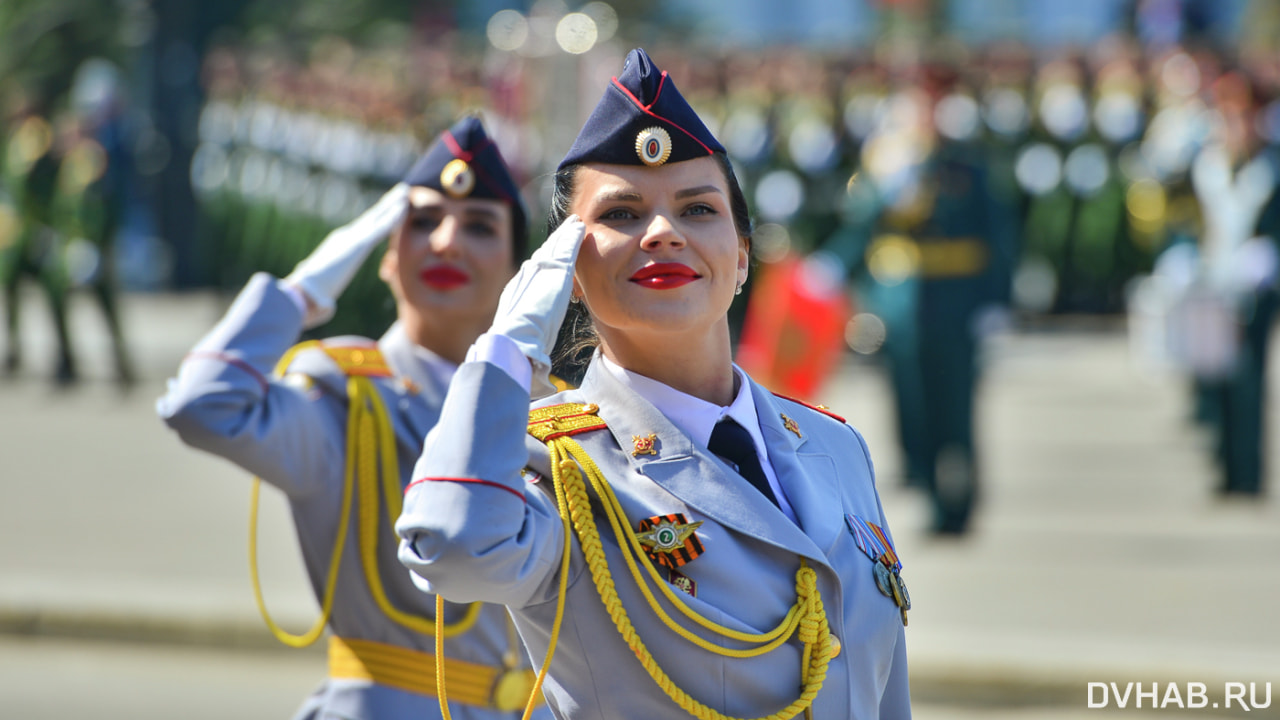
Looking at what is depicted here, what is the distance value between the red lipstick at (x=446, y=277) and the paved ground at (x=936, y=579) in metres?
2.74

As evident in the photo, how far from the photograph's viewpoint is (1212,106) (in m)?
12.7

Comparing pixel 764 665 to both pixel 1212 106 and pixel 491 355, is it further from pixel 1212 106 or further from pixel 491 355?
pixel 1212 106

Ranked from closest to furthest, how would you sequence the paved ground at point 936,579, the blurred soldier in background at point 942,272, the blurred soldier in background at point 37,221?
the paved ground at point 936,579 < the blurred soldier in background at point 942,272 < the blurred soldier in background at point 37,221

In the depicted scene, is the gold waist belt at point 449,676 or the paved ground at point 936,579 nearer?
the gold waist belt at point 449,676

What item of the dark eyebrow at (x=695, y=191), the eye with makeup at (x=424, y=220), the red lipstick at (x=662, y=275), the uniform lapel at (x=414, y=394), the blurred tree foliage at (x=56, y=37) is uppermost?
the blurred tree foliage at (x=56, y=37)

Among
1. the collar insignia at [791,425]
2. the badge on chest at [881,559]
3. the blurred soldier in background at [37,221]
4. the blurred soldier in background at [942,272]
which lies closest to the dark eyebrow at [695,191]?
the collar insignia at [791,425]

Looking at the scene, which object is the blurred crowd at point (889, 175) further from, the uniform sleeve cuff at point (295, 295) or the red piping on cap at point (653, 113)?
the red piping on cap at point (653, 113)

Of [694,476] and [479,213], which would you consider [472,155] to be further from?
[694,476]

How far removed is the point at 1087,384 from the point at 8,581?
8.34m

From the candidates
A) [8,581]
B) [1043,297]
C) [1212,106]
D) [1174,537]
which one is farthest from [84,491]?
[1043,297]

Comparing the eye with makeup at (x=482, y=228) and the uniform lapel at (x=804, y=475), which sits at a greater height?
the eye with makeup at (x=482, y=228)

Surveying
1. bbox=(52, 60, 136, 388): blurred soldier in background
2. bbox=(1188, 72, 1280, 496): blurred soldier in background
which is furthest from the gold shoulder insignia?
bbox=(52, 60, 136, 388): blurred soldier in background

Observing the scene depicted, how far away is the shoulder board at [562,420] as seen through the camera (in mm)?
2213

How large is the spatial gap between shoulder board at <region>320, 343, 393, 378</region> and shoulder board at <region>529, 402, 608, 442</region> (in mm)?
1151
